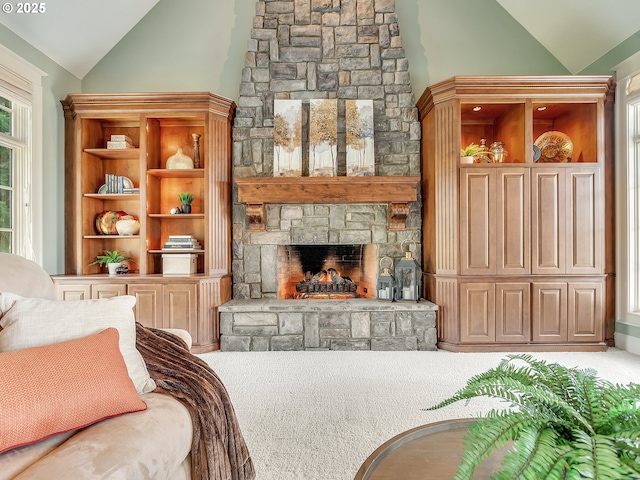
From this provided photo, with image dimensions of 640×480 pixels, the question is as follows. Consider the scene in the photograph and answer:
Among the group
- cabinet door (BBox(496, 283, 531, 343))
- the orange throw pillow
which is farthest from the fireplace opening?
the orange throw pillow

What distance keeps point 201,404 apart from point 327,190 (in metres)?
2.54

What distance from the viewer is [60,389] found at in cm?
101

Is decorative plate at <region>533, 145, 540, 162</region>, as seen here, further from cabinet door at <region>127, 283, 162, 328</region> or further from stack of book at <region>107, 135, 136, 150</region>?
stack of book at <region>107, 135, 136, 150</region>

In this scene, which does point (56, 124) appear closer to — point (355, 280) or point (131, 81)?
point (131, 81)

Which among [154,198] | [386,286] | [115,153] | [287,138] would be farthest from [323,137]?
[115,153]

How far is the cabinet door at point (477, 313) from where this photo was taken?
10.9 ft

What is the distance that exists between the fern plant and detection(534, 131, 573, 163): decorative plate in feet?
11.2

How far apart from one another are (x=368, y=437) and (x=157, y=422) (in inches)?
45.4

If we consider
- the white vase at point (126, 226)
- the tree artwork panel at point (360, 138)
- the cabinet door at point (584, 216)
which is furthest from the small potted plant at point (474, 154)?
the white vase at point (126, 226)

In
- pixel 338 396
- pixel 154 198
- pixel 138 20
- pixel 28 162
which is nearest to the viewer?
pixel 338 396

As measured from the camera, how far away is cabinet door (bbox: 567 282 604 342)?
131 inches

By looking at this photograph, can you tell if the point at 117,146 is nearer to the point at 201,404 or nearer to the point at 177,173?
the point at 177,173

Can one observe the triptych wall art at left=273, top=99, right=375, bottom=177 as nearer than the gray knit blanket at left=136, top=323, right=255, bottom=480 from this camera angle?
No

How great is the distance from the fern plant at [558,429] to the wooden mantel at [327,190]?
2.73 m
